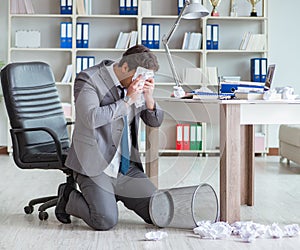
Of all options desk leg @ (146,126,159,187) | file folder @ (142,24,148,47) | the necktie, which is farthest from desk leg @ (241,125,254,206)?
file folder @ (142,24,148,47)

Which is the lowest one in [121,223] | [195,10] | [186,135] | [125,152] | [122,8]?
[121,223]

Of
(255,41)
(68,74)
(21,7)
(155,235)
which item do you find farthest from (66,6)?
(155,235)

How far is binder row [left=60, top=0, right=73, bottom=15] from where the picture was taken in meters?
6.98

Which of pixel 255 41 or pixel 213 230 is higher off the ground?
pixel 255 41

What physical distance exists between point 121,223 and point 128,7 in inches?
156

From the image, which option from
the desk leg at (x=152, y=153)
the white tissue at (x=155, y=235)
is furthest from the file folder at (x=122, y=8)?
the white tissue at (x=155, y=235)

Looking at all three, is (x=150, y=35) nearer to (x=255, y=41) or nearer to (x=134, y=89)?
(x=255, y=41)

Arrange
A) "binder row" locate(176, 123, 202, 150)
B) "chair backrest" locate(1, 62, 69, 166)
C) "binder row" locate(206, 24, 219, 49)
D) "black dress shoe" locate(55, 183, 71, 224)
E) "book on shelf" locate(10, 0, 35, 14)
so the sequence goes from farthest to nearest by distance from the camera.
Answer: "binder row" locate(206, 24, 219, 49) < "book on shelf" locate(10, 0, 35, 14) < "binder row" locate(176, 123, 202, 150) < "chair backrest" locate(1, 62, 69, 166) < "black dress shoe" locate(55, 183, 71, 224)

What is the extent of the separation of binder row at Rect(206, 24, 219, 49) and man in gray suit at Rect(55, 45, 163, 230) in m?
3.75

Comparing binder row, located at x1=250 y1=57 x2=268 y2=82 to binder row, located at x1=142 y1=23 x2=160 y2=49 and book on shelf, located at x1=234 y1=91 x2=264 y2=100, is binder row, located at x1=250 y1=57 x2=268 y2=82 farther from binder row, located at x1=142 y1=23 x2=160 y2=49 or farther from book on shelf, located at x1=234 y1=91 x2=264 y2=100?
book on shelf, located at x1=234 y1=91 x2=264 y2=100

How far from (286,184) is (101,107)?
7.36 feet

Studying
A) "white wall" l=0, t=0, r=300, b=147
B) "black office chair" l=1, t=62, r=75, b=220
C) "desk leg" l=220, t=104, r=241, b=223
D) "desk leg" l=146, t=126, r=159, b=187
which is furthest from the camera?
"white wall" l=0, t=0, r=300, b=147

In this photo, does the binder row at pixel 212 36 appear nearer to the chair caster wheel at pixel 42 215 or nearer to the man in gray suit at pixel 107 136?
the man in gray suit at pixel 107 136

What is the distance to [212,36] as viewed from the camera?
23.3 feet
